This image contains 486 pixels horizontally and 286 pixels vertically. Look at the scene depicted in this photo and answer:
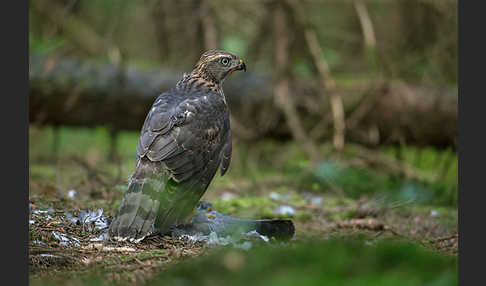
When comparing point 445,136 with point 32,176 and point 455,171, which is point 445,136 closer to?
point 455,171

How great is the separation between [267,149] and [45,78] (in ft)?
12.7

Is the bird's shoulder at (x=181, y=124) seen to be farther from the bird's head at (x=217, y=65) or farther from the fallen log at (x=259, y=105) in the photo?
the fallen log at (x=259, y=105)

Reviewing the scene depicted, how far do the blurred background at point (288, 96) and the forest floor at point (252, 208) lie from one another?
0.18ft

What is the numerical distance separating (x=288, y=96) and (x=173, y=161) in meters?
4.50

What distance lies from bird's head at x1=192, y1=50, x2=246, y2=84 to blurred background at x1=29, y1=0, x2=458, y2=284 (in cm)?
219

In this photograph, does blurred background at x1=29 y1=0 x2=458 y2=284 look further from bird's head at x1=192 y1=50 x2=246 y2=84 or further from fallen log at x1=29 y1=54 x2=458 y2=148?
bird's head at x1=192 y1=50 x2=246 y2=84

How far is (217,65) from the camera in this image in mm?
5812

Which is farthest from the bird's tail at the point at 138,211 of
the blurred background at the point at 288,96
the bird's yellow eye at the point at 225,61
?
the blurred background at the point at 288,96

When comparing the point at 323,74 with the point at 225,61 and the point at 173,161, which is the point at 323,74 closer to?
the point at 225,61

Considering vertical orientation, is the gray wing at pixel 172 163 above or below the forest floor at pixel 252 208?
above

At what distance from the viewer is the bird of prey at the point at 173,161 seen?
4.41m

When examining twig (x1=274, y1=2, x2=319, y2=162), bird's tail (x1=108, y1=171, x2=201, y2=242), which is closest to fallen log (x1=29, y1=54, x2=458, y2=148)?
twig (x1=274, y1=2, x2=319, y2=162)

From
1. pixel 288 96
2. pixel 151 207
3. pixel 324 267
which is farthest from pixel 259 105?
pixel 324 267

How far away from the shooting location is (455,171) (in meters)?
9.23
